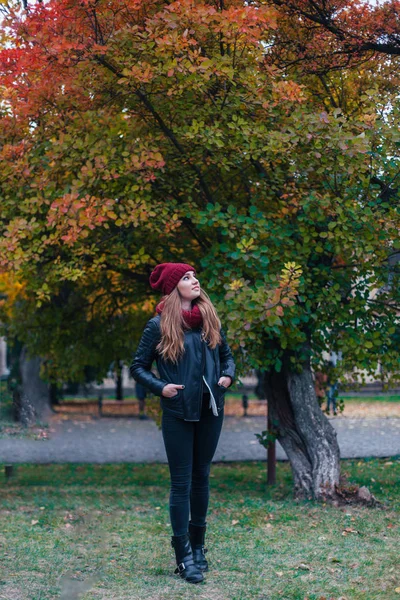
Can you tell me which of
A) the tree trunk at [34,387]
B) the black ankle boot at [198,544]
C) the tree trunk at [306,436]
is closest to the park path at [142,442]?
the tree trunk at [34,387]

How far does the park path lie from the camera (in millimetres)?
11734

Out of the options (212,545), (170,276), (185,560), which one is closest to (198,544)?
(185,560)

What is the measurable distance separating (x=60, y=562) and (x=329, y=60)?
15.5ft

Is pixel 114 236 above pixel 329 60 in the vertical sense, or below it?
below

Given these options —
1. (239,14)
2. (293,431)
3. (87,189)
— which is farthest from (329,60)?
(293,431)

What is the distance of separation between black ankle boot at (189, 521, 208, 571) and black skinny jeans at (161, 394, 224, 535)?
45 mm

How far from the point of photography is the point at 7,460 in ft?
37.8

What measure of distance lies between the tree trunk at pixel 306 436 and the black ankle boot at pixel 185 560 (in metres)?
2.64

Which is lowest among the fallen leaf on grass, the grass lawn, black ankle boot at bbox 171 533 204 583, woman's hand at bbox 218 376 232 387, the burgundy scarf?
the grass lawn

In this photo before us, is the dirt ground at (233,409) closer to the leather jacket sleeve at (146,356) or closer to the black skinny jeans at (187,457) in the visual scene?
the black skinny jeans at (187,457)

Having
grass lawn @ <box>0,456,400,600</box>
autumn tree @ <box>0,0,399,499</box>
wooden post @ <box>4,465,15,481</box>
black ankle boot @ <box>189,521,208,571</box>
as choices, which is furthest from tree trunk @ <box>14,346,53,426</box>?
black ankle boot @ <box>189,521,208,571</box>

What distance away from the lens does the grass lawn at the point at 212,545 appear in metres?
4.45

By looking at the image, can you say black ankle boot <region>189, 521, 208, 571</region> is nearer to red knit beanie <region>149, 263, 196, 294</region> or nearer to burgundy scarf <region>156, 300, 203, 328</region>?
burgundy scarf <region>156, 300, 203, 328</region>

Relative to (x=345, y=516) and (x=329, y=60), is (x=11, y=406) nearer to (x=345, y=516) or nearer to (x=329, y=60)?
(x=345, y=516)
